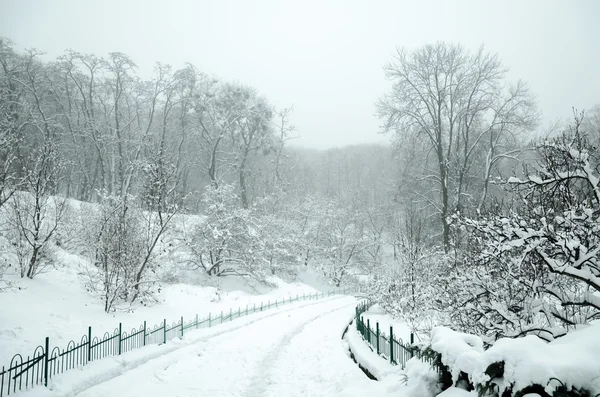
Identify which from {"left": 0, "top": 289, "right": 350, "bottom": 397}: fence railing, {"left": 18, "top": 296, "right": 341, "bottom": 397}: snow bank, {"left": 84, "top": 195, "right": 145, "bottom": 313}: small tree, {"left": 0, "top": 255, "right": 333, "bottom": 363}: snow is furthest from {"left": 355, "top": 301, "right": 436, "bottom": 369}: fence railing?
{"left": 84, "top": 195, "right": 145, "bottom": 313}: small tree

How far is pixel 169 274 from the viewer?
23.8m

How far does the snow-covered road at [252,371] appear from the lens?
28.9ft

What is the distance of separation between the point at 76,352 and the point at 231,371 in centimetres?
498

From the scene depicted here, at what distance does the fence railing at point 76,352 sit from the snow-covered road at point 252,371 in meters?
1.25

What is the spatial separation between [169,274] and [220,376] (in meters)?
15.2

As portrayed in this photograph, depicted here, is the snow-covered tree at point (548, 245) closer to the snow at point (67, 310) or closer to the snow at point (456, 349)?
the snow at point (456, 349)

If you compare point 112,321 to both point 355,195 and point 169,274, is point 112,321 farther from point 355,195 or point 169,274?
point 355,195

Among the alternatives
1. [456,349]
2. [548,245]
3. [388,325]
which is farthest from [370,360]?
[388,325]

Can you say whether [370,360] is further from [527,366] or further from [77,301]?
[77,301]

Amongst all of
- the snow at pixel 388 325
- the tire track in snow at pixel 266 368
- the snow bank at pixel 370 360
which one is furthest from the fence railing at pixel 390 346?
the tire track in snow at pixel 266 368

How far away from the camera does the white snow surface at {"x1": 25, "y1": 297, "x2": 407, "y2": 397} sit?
864cm

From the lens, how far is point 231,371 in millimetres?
10555

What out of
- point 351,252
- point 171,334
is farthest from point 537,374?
point 351,252

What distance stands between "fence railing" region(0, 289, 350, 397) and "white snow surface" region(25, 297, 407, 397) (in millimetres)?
449
